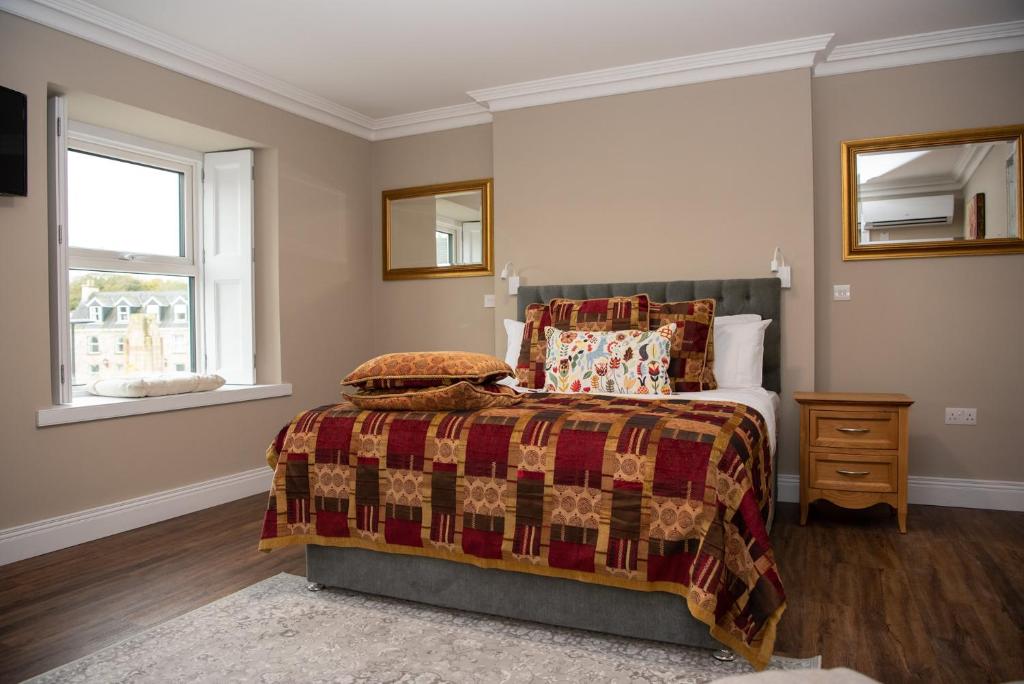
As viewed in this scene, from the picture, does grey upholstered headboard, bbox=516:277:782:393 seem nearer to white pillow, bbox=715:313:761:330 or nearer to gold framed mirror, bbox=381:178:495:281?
white pillow, bbox=715:313:761:330

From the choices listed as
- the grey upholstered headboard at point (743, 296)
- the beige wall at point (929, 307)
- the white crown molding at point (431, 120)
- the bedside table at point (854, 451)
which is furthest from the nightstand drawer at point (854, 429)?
the white crown molding at point (431, 120)

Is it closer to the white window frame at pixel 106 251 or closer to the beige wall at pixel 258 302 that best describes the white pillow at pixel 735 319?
the beige wall at pixel 258 302

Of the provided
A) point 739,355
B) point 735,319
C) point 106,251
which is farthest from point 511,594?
point 106,251

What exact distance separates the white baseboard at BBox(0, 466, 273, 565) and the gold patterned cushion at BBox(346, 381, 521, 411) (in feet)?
5.74

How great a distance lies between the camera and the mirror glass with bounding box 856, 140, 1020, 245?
12.4ft

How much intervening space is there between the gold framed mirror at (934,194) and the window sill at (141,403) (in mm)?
3734

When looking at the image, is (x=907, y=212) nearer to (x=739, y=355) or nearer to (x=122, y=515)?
(x=739, y=355)

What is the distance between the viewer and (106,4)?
3.27m

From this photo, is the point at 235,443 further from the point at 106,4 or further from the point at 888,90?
the point at 888,90

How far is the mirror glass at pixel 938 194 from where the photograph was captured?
3783 millimetres

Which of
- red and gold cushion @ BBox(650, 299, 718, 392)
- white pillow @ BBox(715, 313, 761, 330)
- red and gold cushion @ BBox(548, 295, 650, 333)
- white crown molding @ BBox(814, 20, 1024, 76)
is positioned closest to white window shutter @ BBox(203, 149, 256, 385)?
red and gold cushion @ BBox(548, 295, 650, 333)

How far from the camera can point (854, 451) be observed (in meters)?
3.41

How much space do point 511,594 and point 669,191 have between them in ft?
9.45

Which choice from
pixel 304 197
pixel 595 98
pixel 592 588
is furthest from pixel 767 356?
pixel 304 197
